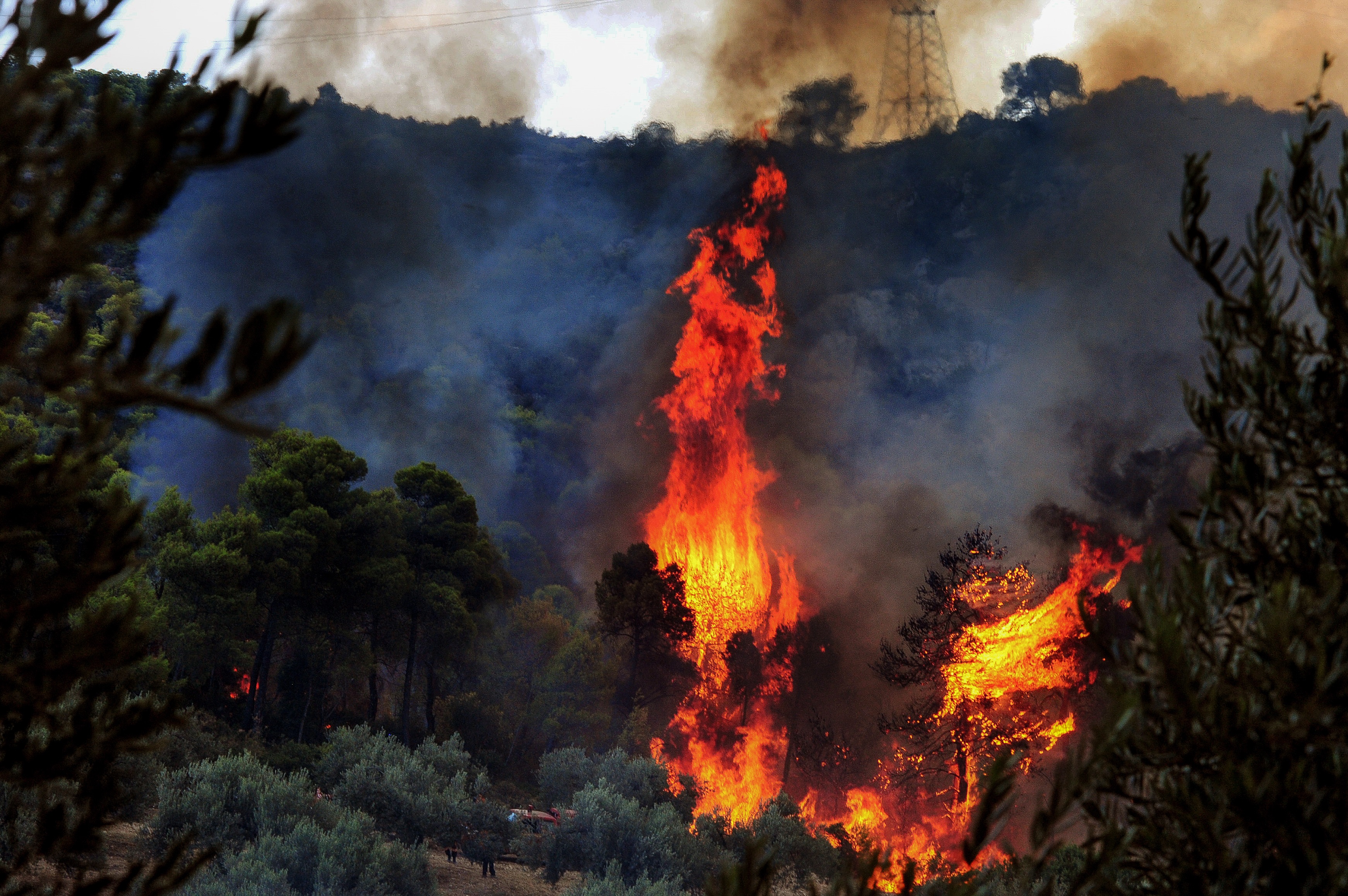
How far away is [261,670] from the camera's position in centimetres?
3166

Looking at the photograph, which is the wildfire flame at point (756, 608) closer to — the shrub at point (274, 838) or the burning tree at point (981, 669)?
the burning tree at point (981, 669)

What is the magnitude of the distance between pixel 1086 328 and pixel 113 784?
4457cm

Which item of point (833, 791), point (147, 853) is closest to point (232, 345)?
point (147, 853)

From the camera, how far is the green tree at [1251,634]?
4.07m

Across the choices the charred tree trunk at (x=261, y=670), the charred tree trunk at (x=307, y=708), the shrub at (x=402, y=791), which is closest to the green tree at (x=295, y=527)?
the charred tree trunk at (x=261, y=670)

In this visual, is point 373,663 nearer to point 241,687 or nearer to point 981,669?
point 241,687

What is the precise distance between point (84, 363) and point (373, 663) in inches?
1271

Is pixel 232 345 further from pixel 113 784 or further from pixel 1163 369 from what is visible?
pixel 1163 369

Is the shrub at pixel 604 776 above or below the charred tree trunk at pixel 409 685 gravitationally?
below

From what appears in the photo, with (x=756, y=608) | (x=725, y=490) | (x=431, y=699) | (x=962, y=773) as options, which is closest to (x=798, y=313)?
(x=725, y=490)

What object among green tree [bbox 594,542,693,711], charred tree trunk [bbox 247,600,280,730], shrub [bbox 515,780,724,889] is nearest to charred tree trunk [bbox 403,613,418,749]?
charred tree trunk [bbox 247,600,280,730]

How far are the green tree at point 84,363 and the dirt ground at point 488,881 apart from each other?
55.2 ft

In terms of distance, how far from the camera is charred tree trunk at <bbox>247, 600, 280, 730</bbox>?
29594mm

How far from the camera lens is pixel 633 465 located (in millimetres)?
51781
